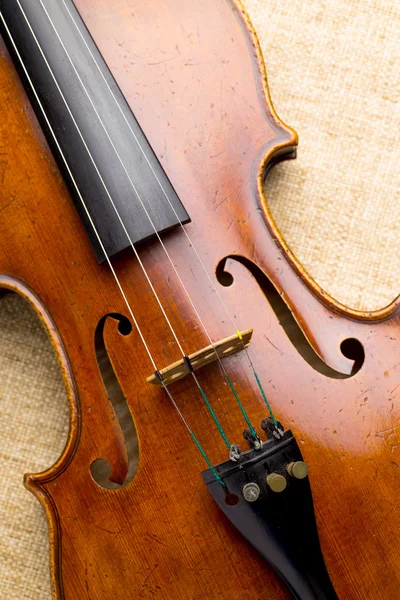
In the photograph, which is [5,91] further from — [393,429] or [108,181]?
[393,429]

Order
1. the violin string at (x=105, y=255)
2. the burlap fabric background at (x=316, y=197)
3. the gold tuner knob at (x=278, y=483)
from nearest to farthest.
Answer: the gold tuner knob at (x=278, y=483)
the violin string at (x=105, y=255)
the burlap fabric background at (x=316, y=197)

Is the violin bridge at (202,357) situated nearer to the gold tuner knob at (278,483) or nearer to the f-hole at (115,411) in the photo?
the f-hole at (115,411)

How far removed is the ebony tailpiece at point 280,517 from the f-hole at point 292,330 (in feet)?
0.62

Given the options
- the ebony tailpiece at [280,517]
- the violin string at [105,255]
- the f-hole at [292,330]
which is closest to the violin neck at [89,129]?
the violin string at [105,255]

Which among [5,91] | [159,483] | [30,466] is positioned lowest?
[159,483]

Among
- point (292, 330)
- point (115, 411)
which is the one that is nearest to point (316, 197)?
point (292, 330)

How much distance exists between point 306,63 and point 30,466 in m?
1.32

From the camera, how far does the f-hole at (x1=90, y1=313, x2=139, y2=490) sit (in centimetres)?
122

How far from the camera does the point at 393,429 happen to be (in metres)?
1.19

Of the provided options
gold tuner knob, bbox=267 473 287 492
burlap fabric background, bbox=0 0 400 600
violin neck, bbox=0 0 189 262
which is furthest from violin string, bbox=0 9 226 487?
burlap fabric background, bbox=0 0 400 600

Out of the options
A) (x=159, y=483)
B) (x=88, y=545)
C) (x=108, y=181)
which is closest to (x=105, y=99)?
(x=108, y=181)

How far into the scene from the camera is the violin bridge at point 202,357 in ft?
3.78

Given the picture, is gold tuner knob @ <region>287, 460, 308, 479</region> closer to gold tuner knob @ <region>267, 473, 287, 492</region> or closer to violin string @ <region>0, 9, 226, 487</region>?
gold tuner knob @ <region>267, 473, 287, 492</region>

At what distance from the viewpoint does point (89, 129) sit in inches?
50.0
